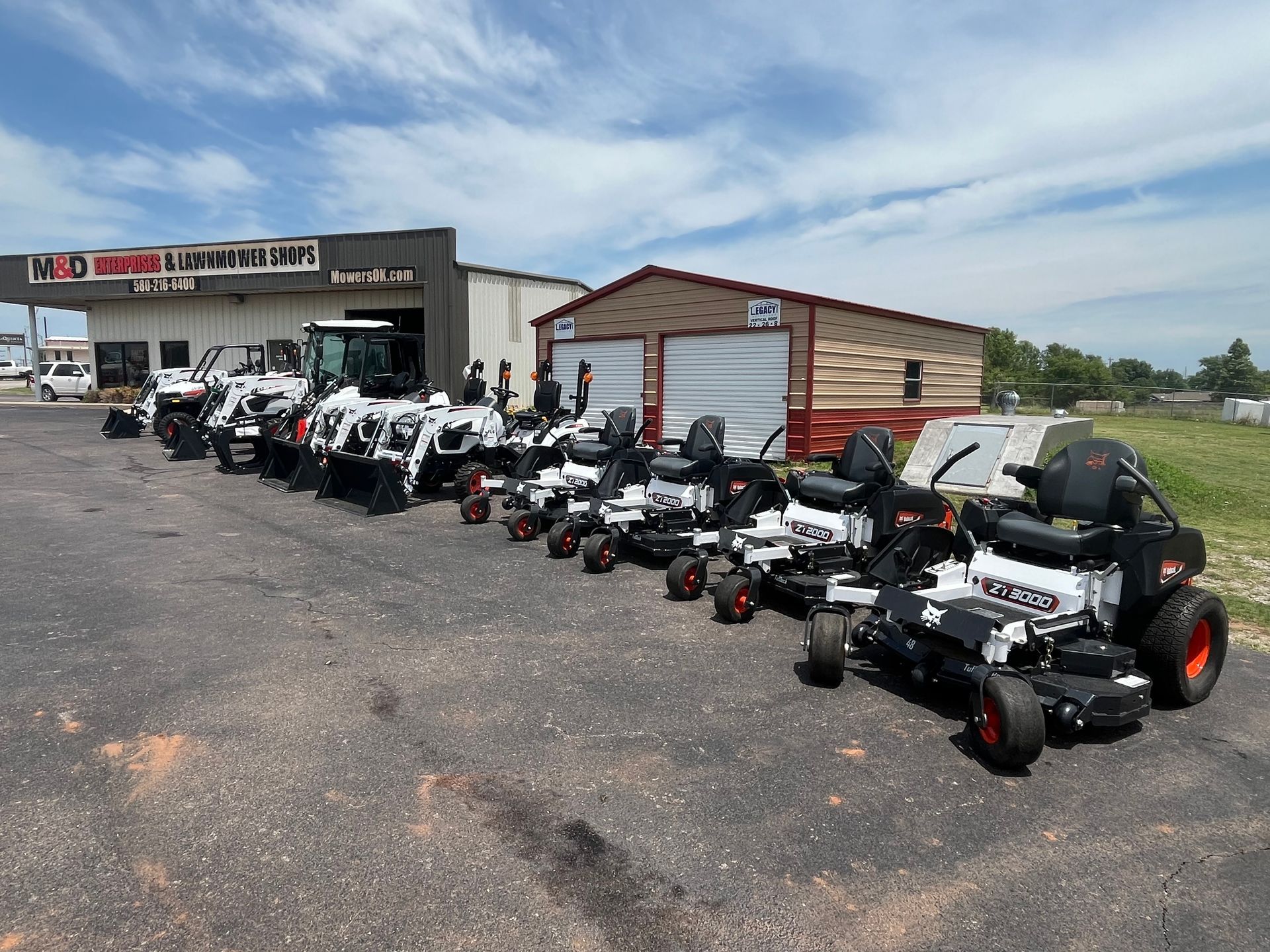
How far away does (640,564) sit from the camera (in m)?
8.01

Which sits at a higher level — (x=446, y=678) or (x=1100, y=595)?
(x=1100, y=595)

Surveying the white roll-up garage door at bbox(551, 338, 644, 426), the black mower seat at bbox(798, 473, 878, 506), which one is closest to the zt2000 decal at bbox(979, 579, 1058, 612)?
the black mower seat at bbox(798, 473, 878, 506)

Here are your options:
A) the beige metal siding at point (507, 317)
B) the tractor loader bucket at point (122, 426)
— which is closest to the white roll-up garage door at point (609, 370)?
the beige metal siding at point (507, 317)

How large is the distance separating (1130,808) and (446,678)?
11.8 ft

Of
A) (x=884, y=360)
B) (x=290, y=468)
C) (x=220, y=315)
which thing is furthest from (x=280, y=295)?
(x=884, y=360)

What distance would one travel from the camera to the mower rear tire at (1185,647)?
4488 millimetres

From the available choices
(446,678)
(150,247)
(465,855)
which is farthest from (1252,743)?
(150,247)

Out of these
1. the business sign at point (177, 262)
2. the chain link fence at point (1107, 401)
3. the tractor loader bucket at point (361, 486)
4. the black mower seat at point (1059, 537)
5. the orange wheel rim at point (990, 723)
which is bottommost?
the orange wheel rim at point (990, 723)

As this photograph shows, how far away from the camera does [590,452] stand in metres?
9.27

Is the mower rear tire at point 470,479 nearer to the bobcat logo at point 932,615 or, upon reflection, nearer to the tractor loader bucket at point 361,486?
the tractor loader bucket at point 361,486

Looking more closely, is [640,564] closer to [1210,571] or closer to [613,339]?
[1210,571]

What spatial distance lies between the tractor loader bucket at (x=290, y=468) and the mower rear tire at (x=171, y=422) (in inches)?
165

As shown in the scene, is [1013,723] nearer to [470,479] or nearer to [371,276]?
[470,479]

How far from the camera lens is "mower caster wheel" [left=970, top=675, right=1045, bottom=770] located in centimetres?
371
